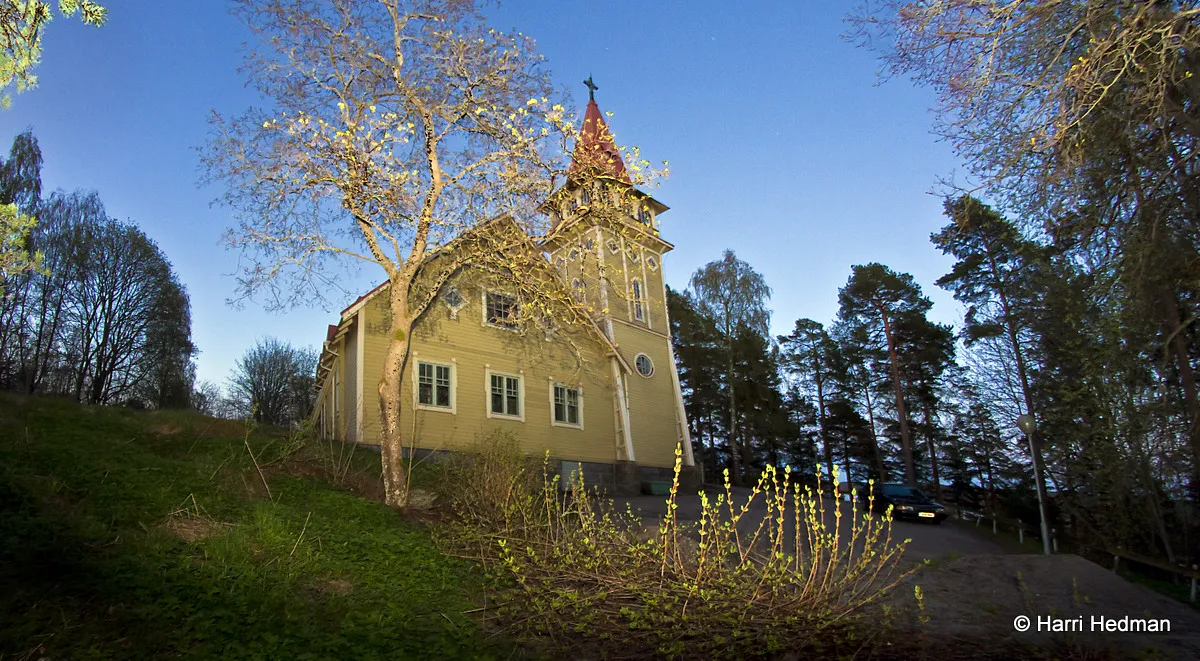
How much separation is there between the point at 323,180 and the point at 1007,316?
90.4 feet

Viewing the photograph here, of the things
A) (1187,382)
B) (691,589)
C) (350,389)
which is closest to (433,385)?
(350,389)

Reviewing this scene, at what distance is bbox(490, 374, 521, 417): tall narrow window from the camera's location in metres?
20.1

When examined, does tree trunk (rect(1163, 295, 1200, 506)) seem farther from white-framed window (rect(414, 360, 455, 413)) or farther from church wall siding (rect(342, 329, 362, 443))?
church wall siding (rect(342, 329, 362, 443))

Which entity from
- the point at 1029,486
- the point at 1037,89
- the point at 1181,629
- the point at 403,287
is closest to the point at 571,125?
the point at 403,287

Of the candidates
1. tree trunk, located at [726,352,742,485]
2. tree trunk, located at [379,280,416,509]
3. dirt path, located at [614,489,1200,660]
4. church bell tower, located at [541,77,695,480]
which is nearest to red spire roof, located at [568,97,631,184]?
church bell tower, located at [541,77,695,480]

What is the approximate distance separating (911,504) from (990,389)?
247 inches

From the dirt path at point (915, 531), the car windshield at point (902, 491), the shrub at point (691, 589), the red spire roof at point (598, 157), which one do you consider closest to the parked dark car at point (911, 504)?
the car windshield at point (902, 491)

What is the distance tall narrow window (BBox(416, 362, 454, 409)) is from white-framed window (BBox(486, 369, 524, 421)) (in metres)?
1.36

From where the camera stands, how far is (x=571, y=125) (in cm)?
1120

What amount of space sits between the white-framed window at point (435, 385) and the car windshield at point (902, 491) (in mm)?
16934

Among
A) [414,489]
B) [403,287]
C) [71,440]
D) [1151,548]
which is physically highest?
[403,287]

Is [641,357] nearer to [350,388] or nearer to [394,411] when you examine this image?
[350,388]

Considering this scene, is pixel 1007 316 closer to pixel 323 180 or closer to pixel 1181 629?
pixel 1181 629

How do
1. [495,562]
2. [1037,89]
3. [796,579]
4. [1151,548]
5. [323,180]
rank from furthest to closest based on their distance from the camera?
[1151,548] < [323,180] < [495,562] < [1037,89] < [796,579]
